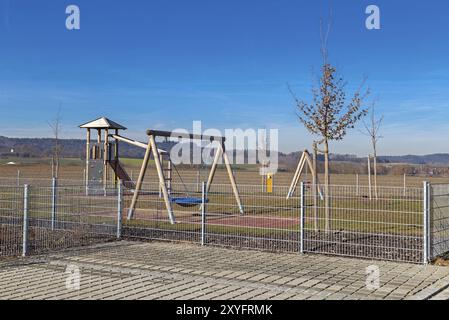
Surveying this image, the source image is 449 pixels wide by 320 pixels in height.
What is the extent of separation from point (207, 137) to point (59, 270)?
11040 mm

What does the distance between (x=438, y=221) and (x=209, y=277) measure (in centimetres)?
438

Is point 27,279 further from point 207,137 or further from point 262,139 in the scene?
point 262,139

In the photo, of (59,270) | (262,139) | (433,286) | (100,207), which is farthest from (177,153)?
(433,286)

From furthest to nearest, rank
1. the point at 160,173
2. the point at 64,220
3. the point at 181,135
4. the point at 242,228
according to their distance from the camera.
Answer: the point at 181,135, the point at 160,173, the point at 242,228, the point at 64,220

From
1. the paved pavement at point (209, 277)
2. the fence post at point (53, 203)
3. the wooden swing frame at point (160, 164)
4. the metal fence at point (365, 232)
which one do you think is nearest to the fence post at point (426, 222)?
A: the metal fence at point (365, 232)

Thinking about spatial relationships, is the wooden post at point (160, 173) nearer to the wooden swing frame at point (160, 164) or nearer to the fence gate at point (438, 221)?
the wooden swing frame at point (160, 164)

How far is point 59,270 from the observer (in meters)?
8.20

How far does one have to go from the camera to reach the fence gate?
916 cm

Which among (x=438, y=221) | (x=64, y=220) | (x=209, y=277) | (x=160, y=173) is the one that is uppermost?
(x=160, y=173)

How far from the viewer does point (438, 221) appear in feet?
30.7

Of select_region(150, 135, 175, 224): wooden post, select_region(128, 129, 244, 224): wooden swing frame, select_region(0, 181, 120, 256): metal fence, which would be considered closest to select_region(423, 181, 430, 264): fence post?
select_region(0, 181, 120, 256): metal fence

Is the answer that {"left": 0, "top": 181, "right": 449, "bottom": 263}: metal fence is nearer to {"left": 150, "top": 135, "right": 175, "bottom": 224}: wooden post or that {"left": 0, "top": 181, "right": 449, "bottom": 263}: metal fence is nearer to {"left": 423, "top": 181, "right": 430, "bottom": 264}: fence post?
{"left": 423, "top": 181, "right": 430, "bottom": 264}: fence post

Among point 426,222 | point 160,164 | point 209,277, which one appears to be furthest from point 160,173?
point 426,222

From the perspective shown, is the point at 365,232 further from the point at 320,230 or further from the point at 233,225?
the point at 233,225
